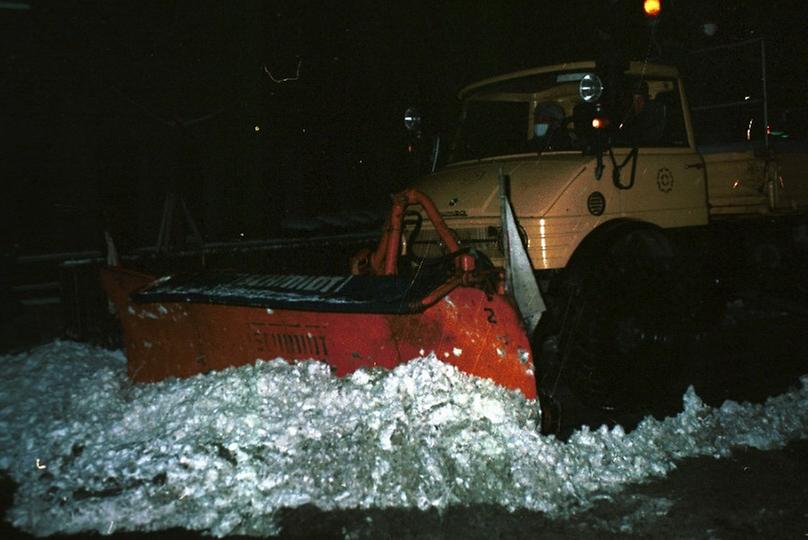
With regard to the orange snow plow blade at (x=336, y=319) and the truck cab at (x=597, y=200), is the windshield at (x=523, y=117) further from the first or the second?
the orange snow plow blade at (x=336, y=319)

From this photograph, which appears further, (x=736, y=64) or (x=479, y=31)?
(x=479, y=31)

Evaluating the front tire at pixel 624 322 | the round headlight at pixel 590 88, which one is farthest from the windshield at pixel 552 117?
the front tire at pixel 624 322

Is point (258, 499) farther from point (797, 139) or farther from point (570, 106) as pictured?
point (797, 139)

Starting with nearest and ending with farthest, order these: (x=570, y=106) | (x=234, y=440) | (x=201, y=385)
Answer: (x=234, y=440), (x=201, y=385), (x=570, y=106)

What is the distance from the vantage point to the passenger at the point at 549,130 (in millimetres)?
6398

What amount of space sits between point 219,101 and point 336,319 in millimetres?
10109

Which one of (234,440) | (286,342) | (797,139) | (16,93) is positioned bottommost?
(234,440)

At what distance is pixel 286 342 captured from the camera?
17.6 ft

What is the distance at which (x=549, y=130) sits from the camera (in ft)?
21.2

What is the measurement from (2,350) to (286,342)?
496cm

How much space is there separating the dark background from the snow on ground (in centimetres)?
610

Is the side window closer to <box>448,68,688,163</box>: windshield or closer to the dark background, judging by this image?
<box>448,68,688,163</box>: windshield

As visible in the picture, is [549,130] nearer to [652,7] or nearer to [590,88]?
[590,88]

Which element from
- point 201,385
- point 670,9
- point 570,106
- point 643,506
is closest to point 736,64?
point 670,9
